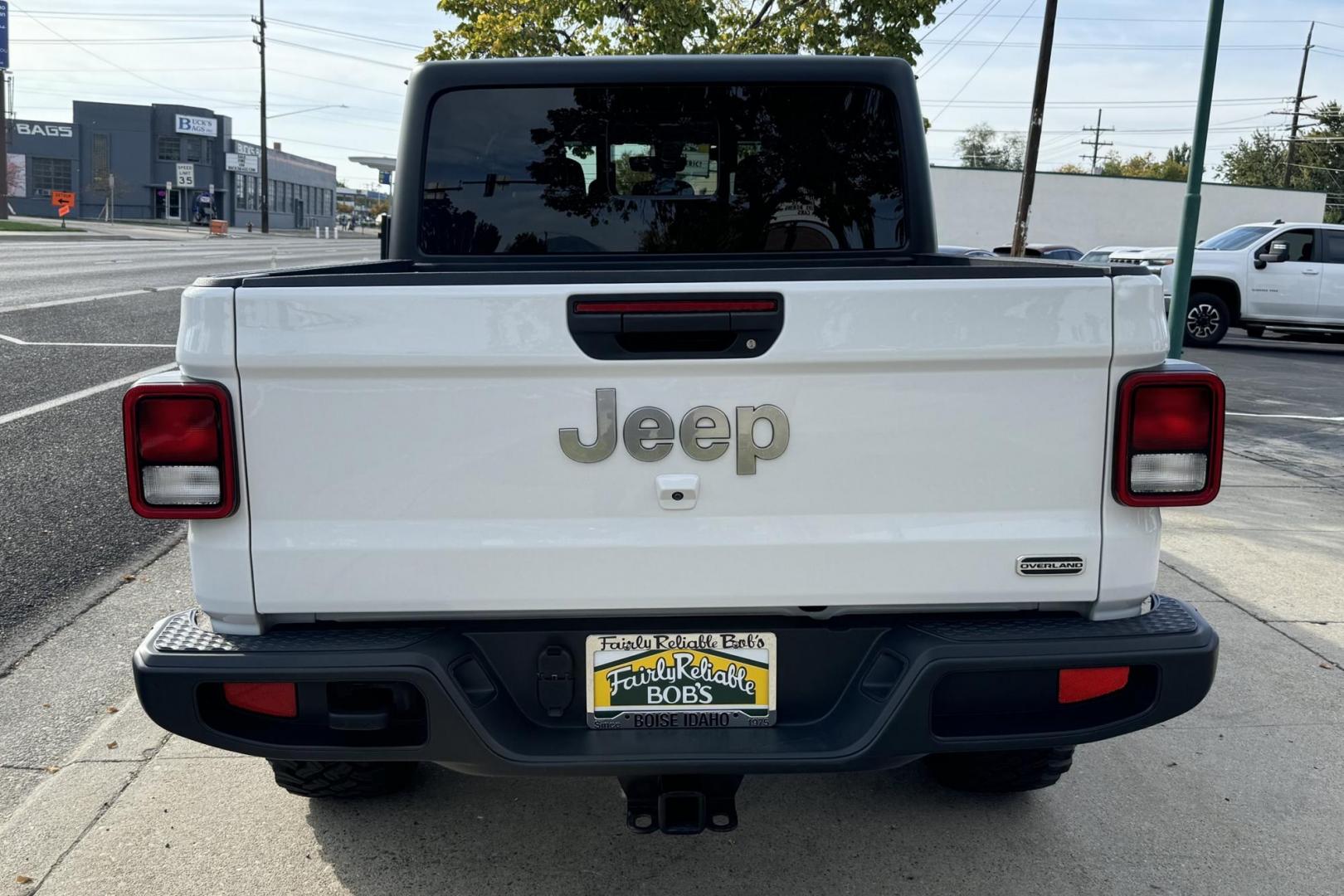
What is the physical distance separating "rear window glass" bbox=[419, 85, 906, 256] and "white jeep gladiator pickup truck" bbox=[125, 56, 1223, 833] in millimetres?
1446

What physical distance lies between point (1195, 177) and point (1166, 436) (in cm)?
874

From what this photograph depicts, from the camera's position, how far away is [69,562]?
5715mm

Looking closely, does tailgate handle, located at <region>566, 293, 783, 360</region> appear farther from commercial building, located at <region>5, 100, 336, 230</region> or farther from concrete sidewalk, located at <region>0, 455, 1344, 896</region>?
commercial building, located at <region>5, 100, 336, 230</region>

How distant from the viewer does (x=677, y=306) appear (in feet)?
8.03

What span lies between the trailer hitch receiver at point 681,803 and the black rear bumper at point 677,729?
0.18 metres

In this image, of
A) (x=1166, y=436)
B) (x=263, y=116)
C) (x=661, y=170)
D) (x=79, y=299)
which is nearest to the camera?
(x=1166, y=436)

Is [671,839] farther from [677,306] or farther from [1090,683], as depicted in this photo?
[677,306]

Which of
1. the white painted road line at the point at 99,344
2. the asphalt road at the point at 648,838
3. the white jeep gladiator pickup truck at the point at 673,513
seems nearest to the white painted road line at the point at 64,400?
the white painted road line at the point at 99,344

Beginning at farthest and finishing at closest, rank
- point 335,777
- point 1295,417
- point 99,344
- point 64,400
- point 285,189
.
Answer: point 285,189 → point 99,344 → point 1295,417 → point 64,400 → point 335,777

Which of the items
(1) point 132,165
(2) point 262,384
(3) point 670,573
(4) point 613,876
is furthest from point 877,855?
(1) point 132,165

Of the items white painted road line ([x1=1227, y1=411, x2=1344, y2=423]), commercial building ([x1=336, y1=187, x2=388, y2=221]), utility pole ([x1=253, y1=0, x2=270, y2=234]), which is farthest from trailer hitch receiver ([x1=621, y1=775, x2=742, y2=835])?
commercial building ([x1=336, y1=187, x2=388, y2=221])

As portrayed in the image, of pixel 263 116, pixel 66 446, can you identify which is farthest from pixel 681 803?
pixel 263 116

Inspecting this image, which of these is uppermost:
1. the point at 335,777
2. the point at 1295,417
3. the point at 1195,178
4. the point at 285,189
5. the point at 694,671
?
the point at 285,189

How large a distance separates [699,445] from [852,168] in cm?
183
